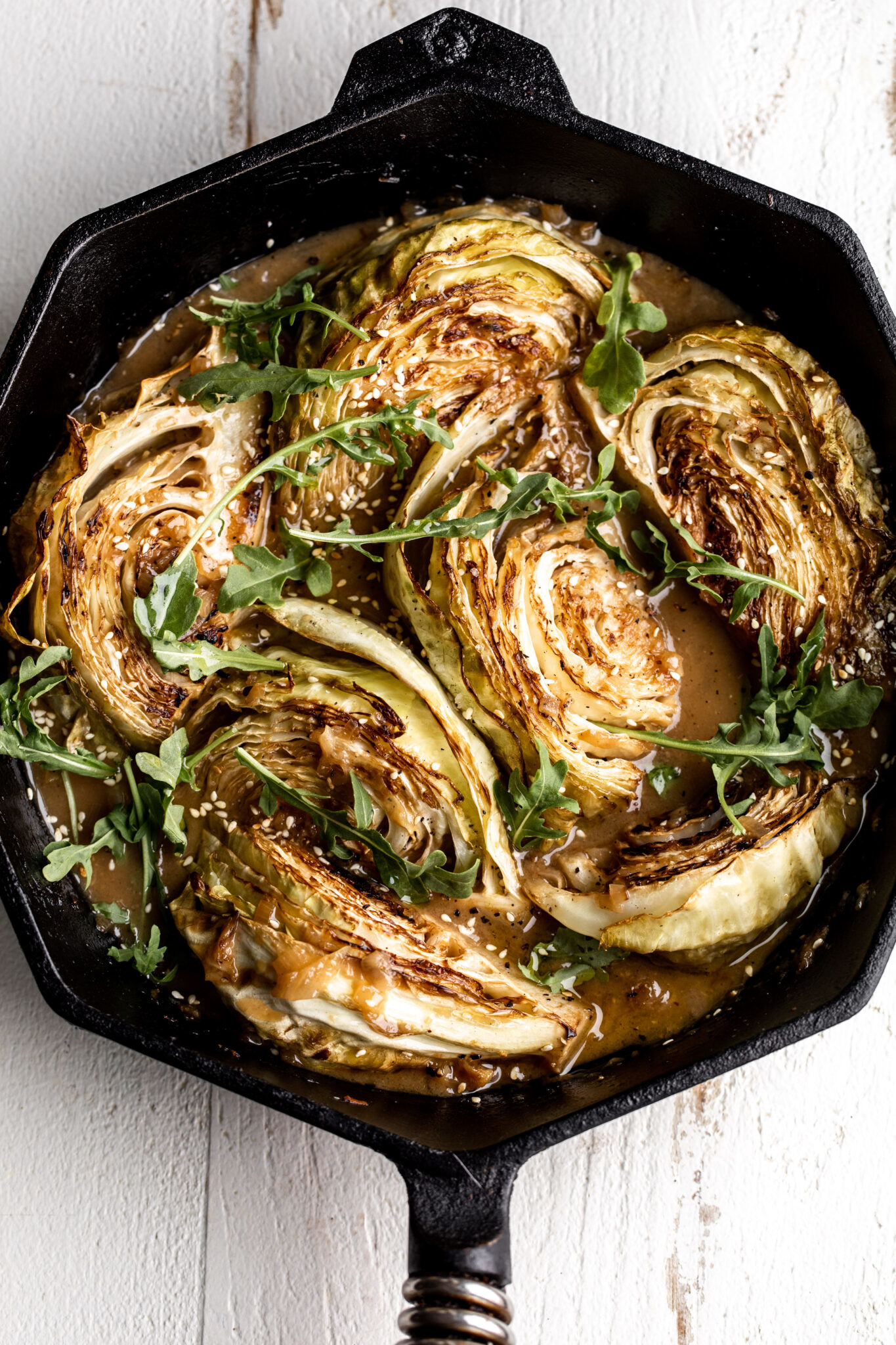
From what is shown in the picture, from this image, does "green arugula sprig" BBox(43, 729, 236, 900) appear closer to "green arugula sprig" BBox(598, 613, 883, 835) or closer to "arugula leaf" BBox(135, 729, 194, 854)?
"arugula leaf" BBox(135, 729, 194, 854)

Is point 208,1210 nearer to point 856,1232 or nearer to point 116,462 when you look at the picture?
point 856,1232

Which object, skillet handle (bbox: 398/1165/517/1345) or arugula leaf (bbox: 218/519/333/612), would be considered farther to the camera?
arugula leaf (bbox: 218/519/333/612)

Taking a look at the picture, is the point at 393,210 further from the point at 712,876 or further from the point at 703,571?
the point at 712,876

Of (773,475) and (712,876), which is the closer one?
(712,876)

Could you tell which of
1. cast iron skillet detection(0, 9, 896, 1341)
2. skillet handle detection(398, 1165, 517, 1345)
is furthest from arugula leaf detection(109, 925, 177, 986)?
skillet handle detection(398, 1165, 517, 1345)

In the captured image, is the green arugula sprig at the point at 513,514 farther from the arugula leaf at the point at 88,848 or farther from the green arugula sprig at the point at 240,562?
the arugula leaf at the point at 88,848

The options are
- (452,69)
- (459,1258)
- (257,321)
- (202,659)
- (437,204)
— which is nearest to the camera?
(459,1258)

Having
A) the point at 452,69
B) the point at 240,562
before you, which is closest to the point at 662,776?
the point at 240,562
